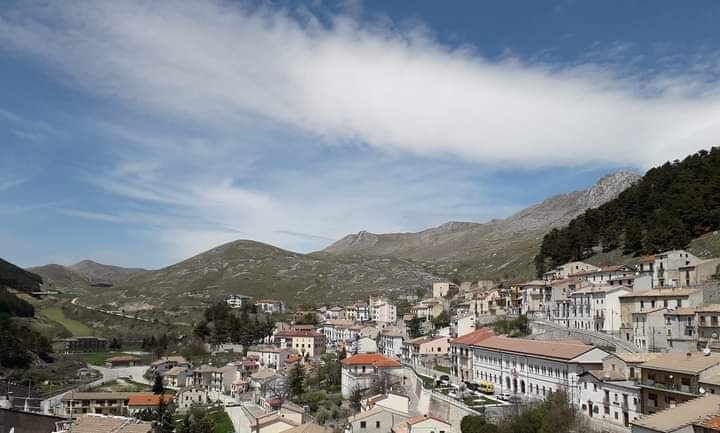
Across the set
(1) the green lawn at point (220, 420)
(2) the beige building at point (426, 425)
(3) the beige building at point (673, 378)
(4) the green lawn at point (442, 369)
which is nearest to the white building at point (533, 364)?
(3) the beige building at point (673, 378)

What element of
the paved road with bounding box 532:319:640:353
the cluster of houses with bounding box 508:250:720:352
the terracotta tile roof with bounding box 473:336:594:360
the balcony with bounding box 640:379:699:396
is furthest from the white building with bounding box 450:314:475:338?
the balcony with bounding box 640:379:699:396

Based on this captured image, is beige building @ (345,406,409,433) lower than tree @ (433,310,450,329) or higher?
lower

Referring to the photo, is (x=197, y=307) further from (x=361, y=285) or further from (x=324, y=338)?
(x=324, y=338)

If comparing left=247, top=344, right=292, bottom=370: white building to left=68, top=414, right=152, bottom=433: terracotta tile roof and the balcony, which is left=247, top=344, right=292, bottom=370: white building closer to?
left=68, top=414, right=152, bottom=433: terracotta tile roof

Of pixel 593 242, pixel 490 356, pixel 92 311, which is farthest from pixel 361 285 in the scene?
pixel 490 356

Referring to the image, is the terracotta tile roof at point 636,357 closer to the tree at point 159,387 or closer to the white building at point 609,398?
the white building at point 609,398

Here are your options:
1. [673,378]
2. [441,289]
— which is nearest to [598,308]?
[673,378]

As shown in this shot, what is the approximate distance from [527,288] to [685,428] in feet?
131

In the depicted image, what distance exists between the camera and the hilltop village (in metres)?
31.8

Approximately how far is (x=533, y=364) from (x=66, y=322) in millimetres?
123909

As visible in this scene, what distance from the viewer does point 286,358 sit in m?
78.4

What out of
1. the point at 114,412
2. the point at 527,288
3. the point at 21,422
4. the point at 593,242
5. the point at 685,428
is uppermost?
the point at 593,242

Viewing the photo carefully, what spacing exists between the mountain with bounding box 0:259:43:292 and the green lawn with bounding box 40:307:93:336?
1350 cm

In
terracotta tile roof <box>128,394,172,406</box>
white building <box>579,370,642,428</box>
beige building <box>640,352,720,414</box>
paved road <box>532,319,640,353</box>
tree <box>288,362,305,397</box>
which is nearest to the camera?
beige building <box>640,352,720,414</box>
